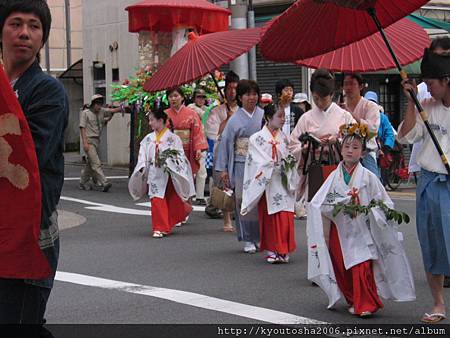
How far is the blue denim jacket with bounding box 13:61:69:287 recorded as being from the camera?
136 inches

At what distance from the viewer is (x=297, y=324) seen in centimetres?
632

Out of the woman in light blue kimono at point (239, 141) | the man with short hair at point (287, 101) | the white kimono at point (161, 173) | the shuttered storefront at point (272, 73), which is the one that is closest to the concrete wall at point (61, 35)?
the shuttered storefront at point (272, 73)

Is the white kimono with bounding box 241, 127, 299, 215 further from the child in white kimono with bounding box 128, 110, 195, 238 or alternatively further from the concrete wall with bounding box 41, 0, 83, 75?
the concrete wall with bounding box 41, 0, 83, 75

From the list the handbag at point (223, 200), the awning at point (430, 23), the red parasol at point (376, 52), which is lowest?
the handbag at point (223, 200)

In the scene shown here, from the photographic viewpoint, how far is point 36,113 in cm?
349

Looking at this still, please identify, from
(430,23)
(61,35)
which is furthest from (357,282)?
(61,35)

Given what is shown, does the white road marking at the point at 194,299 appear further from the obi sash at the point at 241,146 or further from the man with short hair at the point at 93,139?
the man with short hair at the point at 93,139

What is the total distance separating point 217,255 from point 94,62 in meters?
16.2

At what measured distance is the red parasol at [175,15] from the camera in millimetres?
13125

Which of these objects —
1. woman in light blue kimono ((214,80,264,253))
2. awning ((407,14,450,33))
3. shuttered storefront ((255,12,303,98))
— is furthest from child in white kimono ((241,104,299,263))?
shuttered storefront ((255,12,303,98))

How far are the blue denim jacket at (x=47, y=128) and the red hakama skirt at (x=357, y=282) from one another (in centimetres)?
337

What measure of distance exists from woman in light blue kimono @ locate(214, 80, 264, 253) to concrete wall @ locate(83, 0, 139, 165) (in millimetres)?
12787

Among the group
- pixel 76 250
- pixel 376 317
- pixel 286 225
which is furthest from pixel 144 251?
pixel 376 317

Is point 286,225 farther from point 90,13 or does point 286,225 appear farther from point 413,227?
point 90,13
